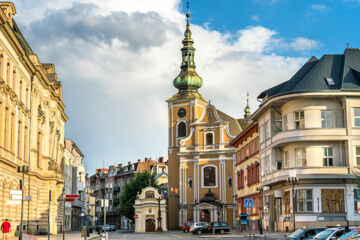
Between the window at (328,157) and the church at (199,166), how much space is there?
4199 centimetres

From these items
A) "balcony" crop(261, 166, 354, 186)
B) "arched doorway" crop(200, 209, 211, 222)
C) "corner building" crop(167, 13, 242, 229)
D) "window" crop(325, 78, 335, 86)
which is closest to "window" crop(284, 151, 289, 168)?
"balcony" crop(261, 166, 354, 186)

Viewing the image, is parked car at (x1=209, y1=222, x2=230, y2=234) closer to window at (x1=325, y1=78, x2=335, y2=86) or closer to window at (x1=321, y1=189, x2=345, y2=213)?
window at (x1=321, y1=189, x2=345, y2=213)

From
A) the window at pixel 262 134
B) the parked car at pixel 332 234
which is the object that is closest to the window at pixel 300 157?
the window at pixel 262 134

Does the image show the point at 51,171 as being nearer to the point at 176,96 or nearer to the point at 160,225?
the point at 160,225

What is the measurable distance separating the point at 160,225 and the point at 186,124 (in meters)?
17.5

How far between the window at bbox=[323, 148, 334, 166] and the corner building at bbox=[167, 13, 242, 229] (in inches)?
1650

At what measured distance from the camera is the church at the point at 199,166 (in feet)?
277

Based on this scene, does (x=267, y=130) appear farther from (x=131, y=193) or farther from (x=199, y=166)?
(x=131, y=193)

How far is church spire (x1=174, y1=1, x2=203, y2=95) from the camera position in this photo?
313ft

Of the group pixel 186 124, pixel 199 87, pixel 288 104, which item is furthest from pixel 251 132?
pixel 199 87

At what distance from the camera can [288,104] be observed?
146ft

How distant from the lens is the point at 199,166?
87.2m

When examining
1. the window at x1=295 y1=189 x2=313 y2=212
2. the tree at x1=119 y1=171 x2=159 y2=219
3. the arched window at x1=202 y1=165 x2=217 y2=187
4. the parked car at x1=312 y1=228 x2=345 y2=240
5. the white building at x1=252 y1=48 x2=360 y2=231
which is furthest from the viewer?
the tree at x1=119 y1=171 x2=159 y2=219

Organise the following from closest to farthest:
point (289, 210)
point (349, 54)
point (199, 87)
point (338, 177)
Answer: point (338, 177) → point (289, 210) → point (349, 54) → point (199, 87)
